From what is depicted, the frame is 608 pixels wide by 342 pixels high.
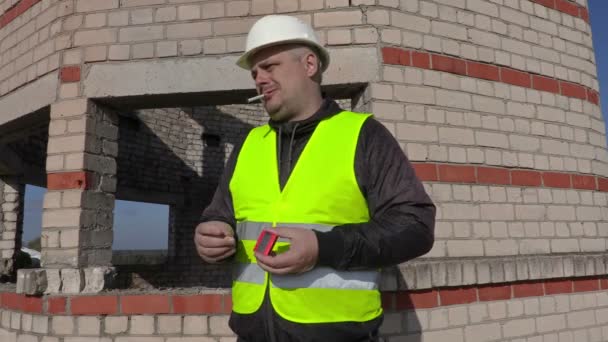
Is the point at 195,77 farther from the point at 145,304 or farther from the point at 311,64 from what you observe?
the point at 311,64

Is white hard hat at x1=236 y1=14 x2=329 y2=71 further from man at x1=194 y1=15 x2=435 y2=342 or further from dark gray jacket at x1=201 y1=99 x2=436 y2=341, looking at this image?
dark gray jacket at x1=201 y1=99 x2=436 y2=341

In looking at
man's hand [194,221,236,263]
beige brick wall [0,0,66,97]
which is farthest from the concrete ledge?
man's hand [194,221,236,263]

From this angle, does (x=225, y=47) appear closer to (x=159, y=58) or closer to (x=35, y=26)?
(x=159, y=58)

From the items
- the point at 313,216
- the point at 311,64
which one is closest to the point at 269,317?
the point at 313,216

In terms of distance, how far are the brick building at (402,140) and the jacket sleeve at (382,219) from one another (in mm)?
1727

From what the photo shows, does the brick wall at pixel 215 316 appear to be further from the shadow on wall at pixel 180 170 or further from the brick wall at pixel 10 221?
the shadow on wall at pixel 180 170

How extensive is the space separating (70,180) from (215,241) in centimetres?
253

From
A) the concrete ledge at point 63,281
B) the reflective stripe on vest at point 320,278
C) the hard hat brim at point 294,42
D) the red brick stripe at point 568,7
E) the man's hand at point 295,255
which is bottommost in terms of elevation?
the concrete ledge at point 63,281

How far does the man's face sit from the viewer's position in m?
1.61

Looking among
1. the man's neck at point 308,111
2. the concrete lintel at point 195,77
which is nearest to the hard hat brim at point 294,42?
the man's neck at point 308,111

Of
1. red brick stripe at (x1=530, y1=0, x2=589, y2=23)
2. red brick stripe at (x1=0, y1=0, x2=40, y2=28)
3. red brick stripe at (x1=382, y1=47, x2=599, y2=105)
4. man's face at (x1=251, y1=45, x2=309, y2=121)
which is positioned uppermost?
red brick stripe at (x1=530, y1=0, x2=589, y2=23)

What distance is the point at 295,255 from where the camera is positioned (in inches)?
48.5

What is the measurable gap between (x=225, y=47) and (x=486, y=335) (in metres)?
3.01

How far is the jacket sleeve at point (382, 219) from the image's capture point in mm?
1301
